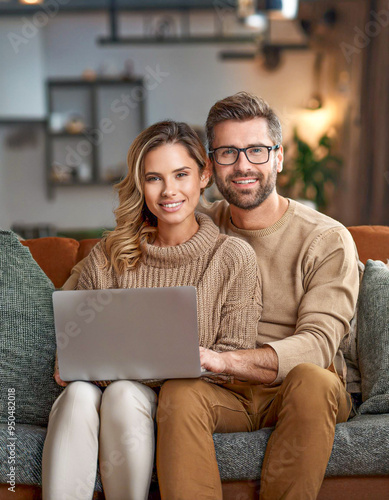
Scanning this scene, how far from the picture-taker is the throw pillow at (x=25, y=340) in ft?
5.74

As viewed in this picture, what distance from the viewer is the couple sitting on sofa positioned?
4.53ft

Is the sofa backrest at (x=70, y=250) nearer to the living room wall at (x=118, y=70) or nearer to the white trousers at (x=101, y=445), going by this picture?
the white trousers at (x=101, y=445)

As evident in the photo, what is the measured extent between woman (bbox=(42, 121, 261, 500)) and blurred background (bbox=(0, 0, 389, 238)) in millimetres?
3778

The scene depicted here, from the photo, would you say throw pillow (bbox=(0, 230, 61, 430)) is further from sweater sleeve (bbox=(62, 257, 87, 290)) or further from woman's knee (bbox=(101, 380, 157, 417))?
woman's knee (bbox=(101, 380, 157, 417))

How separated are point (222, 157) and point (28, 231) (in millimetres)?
4255

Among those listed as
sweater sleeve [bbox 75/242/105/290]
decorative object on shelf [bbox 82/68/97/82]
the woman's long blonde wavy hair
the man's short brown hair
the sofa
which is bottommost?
the sofa

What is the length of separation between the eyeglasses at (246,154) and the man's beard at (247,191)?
4cm

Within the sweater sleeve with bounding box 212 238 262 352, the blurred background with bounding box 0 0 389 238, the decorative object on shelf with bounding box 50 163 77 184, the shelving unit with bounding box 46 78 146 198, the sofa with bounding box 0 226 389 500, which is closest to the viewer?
the sofa with bounding box 0 226 389 500

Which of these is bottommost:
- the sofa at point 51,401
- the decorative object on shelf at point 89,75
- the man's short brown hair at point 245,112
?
the sofa at point 51,401

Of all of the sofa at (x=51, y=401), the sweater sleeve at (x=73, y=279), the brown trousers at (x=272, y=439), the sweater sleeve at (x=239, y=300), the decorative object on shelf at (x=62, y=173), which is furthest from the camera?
the decorative object on shelf at (x=62, y=173)

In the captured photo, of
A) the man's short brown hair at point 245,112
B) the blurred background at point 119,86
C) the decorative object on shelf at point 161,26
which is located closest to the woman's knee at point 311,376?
the man's short brown hair at point 245,112

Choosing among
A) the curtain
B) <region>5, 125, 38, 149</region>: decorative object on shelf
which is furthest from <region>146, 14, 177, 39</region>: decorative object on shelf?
the curtain

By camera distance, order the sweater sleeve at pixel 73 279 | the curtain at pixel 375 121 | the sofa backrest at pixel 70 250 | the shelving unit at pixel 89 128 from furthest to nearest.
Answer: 1. the shelving unit at pixel 89 128
2. the curtain at pixel 375 121
3. the sofa backrest at pixel 70 250
4. the sweater sleeve at pixel 73 279

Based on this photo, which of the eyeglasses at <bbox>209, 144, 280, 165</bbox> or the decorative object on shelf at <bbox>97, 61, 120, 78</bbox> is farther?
the decorative object on shelf at <bbox>97, 61, 120, 78</bbox>
